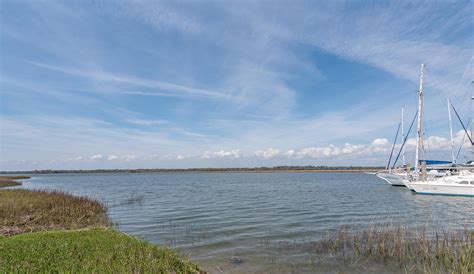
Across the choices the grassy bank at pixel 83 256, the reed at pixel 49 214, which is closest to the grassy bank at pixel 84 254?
the grassy bank at pixel 83 256

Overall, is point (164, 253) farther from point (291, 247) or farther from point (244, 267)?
point (291, 247)

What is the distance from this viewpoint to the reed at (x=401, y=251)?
11672 millimetres

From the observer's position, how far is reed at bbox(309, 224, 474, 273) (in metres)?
11.7

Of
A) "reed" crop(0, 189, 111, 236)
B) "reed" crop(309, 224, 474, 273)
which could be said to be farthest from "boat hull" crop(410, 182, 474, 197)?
"reed" crop(0, 189, 111, 236)

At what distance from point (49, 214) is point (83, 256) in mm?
15471

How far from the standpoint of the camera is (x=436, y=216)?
24.6 meters

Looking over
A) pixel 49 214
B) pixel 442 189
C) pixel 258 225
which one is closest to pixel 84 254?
pixel 258 225

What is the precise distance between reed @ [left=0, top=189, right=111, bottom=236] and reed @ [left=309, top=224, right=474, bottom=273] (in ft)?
53.8

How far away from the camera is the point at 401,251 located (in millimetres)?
13438

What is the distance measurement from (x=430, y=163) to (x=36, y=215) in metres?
63.2

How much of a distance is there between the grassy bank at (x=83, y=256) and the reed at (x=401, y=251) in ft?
25.1

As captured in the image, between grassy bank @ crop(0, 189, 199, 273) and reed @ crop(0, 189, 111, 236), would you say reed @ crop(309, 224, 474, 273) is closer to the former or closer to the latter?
grassy bank @ crop(0, 189, 199, 273)

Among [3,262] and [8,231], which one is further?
[8,231]

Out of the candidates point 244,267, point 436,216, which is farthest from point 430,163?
point 244,267
